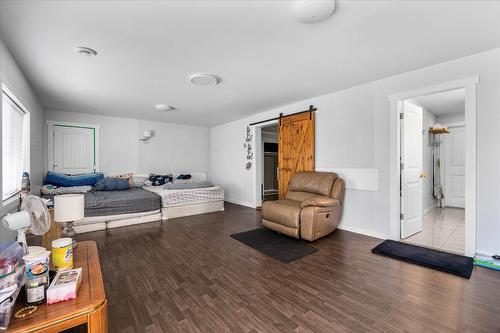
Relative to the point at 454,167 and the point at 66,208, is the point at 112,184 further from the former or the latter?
the point at 454,167

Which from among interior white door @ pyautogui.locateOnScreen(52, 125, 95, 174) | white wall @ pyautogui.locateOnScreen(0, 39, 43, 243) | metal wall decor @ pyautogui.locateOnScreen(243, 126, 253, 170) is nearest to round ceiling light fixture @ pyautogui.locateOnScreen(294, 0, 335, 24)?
white wall @ pyautogui.locateOnScreen(0, 39, 43, 243)

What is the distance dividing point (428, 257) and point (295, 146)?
2.74m

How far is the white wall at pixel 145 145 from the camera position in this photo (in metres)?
5.67

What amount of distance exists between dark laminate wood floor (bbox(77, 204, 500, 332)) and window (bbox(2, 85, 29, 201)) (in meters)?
1.34

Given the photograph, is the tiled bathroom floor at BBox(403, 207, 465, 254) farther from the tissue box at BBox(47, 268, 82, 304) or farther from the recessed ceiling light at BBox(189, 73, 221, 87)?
the tissue box at BBox(47, 268, 82, 304)

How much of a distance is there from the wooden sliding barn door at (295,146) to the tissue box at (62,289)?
3.81m

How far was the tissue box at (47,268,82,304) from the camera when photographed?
103cm

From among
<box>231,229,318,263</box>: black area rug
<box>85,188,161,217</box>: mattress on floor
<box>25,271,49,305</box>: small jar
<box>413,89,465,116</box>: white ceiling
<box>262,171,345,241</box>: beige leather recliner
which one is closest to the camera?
<box>25,271,49,305</box>: small jar

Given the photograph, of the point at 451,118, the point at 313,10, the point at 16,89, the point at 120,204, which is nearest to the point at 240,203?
the point at 120,204

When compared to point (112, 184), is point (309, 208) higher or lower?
lower

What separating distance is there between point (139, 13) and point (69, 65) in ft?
5.47

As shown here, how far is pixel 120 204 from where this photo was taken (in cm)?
409

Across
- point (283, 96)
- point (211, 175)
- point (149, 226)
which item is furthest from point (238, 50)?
point (211, 175)

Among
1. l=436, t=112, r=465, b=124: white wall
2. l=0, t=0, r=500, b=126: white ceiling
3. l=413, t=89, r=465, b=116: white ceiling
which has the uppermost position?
l=413, t=89, r=465, b=116: white ceiling
